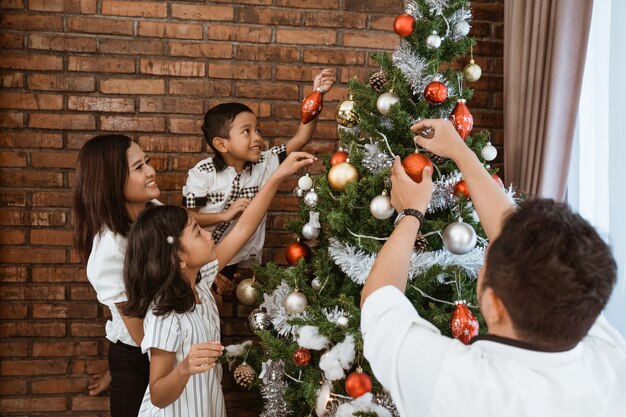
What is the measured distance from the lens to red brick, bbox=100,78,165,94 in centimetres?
267

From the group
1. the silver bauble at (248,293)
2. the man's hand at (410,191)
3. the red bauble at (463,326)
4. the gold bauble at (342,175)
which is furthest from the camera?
the silver bauble at (248,293)

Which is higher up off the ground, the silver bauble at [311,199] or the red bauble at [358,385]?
the silver bauble at [311,199]

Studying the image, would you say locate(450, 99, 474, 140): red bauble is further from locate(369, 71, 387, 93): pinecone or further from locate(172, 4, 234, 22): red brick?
locate(172, 4, 234, 22): red brick

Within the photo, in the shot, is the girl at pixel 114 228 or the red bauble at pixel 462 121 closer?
the red bauble at pixel 462 121

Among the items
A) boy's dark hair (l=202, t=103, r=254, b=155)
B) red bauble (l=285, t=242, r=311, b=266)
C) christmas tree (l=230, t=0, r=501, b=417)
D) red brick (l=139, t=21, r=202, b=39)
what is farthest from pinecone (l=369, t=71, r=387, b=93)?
red brick (l=139, t=21, r=202, b=39)

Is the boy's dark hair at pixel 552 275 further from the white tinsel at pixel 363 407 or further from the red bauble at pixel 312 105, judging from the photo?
the red bauble at pixel 312 105

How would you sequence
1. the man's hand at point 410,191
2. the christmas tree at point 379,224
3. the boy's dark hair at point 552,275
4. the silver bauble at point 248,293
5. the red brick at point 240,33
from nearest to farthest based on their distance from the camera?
the boy's dark hair at point 552,275 < the man's hand at point 410,191 < the christmas tree at point 379,224 < the silver bauble at point 248,293 < the red brick at point 240,33

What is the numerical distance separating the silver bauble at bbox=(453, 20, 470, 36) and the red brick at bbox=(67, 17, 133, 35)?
153 cm

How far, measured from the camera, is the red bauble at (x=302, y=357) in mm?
1785

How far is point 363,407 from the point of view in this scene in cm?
161

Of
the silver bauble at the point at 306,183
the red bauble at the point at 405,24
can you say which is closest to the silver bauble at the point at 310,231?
the silver bauble at the point at 306,183

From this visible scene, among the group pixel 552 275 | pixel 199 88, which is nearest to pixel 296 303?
pixel 552 275

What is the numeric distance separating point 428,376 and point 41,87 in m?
2.28

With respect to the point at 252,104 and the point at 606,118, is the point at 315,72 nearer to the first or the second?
the point at 252,104
